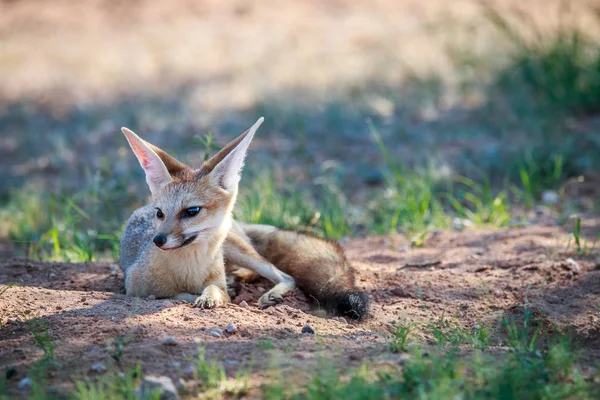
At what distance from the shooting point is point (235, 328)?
4027 mm

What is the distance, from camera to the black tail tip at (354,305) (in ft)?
14.5

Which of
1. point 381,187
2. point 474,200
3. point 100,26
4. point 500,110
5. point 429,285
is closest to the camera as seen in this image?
point 429,285

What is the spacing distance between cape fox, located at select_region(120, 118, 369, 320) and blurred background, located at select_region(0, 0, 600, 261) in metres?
0.77

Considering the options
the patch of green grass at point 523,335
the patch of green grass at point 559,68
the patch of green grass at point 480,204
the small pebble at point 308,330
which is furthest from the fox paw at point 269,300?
the patch of green grass at point 559,68

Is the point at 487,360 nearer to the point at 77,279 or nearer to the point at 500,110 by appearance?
the point at 77,279

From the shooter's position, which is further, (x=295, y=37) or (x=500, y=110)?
(x=295, y=37)

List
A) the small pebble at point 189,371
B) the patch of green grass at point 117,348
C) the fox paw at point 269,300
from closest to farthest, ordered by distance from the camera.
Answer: the small pebble at point 189,371 < the patch of green grass at point 117,348 < the fox paw at point 269,300

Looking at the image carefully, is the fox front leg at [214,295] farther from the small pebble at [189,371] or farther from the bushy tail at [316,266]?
the small pebble at [189,371]

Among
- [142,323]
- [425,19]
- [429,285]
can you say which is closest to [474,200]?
[429,285]

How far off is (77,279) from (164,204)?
1.14 meters

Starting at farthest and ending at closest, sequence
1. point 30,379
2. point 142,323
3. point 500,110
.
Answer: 1. point 500,110
2. point 142,323
3. point 30,379

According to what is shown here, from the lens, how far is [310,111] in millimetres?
10117

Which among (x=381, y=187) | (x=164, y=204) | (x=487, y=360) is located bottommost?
(x=381, y=187)

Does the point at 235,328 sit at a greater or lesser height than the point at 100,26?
lesser
